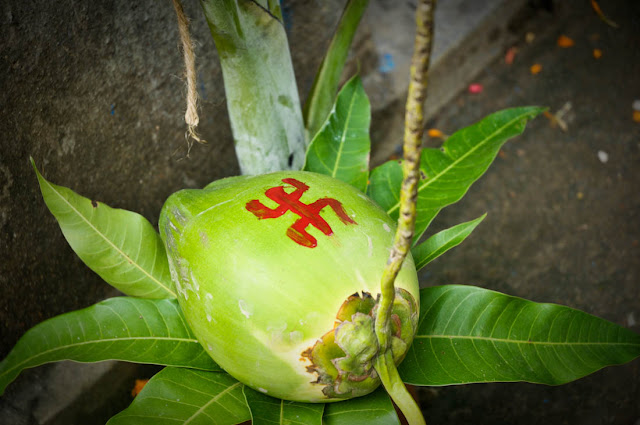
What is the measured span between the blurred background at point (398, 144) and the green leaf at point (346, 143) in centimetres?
43

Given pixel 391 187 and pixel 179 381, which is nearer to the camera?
pixel 179 381

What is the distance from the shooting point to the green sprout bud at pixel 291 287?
721 mm

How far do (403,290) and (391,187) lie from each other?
0.34m

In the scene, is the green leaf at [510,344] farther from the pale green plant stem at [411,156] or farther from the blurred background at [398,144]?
the blurred background at [398,144]

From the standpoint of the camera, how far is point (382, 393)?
83 centimetres

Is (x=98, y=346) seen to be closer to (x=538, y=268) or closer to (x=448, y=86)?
(x=538, y=268)

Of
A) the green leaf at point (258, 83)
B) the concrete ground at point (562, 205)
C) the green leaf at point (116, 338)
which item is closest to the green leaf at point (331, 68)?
the green leaf at point (258, 83)

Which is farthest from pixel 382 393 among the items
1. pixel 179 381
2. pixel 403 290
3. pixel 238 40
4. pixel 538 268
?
pixel 538 268

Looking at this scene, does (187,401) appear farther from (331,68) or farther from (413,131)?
(331,68)

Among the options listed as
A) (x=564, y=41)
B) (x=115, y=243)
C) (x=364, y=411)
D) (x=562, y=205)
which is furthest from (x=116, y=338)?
(x=564, y=41)

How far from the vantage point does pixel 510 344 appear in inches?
33.8

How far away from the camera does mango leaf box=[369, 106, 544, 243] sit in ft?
3.37

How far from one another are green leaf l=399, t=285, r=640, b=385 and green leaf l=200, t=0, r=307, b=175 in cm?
47

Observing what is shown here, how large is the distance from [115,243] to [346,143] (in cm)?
46
